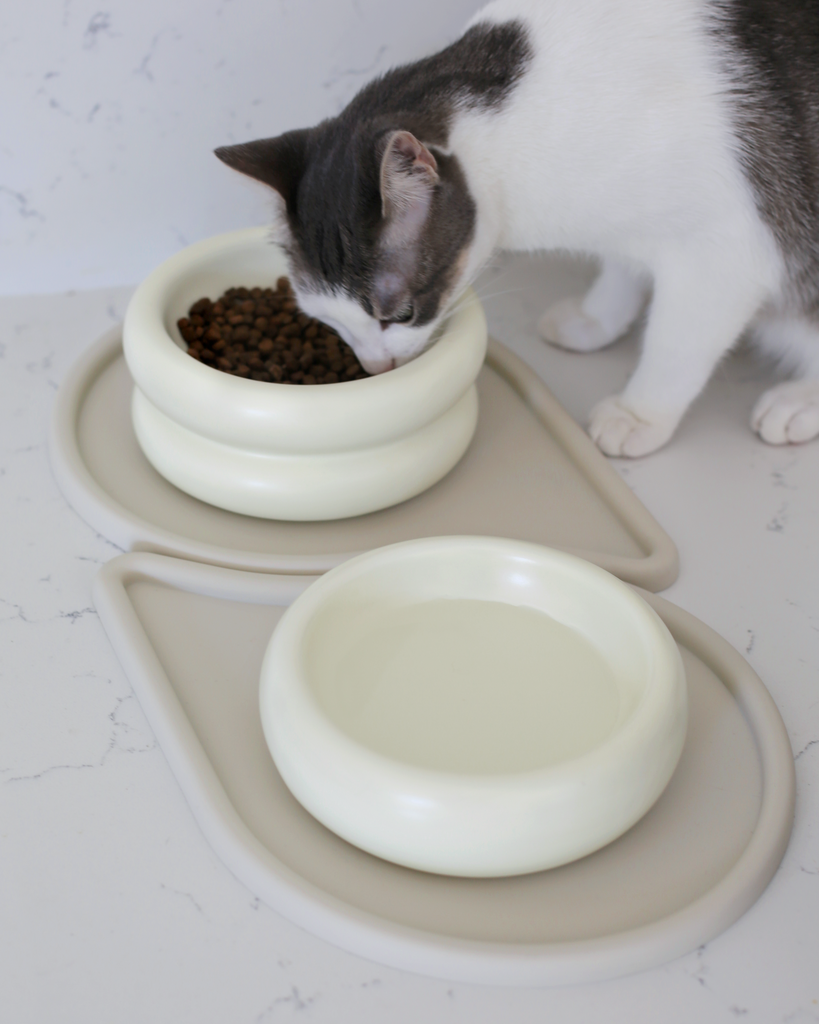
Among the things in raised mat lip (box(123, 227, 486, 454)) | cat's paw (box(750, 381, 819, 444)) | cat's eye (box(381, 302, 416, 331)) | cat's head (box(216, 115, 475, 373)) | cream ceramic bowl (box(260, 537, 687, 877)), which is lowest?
cat's paw (box(750, 381, 819, 444))

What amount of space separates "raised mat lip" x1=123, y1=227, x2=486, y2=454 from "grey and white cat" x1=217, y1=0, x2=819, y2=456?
0.25 ft

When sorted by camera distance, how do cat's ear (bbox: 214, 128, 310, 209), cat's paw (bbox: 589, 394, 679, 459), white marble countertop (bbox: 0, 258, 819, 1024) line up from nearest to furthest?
1. white marble countertop (bbox: 0, 258, 819, 1024)
2. cat's ear (bbox: 214, 128, 310, 209)
3. cat's paw (bbox: 589, 394, 679, 459)

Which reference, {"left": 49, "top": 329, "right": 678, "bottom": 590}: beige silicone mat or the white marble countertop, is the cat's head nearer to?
{"left": 49, "top": 329, "right": 678, "bottom": 590}: beige silicone mat

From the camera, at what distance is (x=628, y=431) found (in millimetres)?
1167

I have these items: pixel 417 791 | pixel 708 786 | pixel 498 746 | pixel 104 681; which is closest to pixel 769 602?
pixel 708 786

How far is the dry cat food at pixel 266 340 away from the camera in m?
1.08

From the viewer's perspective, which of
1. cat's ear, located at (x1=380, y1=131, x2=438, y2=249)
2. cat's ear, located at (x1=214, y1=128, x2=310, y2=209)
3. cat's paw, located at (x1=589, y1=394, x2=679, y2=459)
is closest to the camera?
cat's ear, located at (x1=380, y1=131, x2=438, y2=249)

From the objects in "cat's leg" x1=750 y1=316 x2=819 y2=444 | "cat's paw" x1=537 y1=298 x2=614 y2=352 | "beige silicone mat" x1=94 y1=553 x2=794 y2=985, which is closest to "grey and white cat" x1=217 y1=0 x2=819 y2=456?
"cat's leg" x1=750 y1=316 x2=819 y2=444

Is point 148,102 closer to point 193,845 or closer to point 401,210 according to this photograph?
point 401,210

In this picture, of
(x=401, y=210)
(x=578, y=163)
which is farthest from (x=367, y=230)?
(x=578, y=163)

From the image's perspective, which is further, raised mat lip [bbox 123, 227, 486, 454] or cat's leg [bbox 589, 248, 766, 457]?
cat's leg [bbox 589, 248, 766, 457]

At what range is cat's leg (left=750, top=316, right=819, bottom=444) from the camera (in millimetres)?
1182

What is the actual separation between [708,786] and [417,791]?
26 cm

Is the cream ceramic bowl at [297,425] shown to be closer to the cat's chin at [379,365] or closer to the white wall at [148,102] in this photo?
the cat's chin at [379,365]
